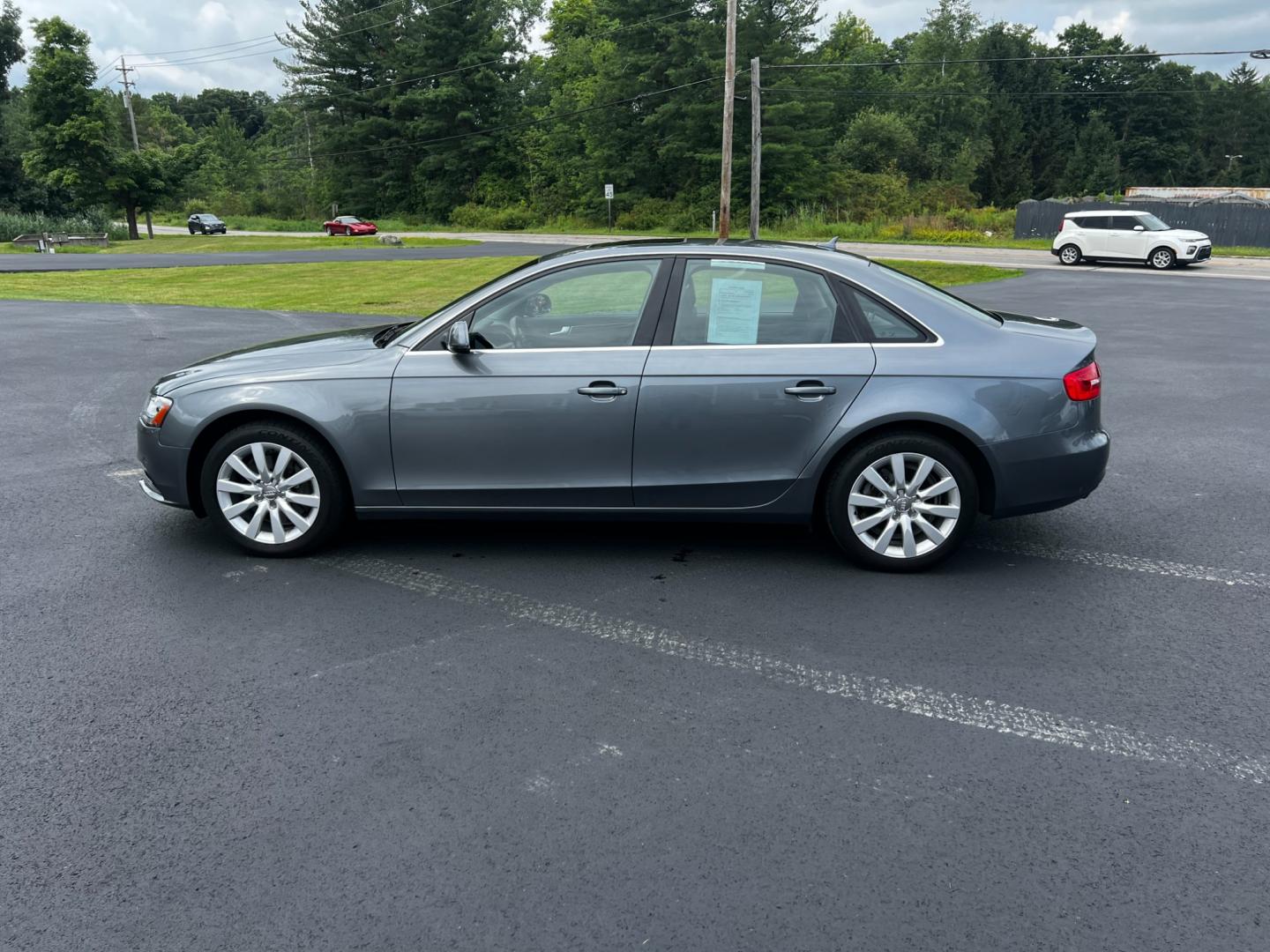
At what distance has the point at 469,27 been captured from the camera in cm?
6969

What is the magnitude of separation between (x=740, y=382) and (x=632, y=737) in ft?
6.90

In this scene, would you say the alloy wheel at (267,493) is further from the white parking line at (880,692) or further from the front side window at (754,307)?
the front side window at (754,307)

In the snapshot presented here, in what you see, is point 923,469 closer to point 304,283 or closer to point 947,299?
point 947,299

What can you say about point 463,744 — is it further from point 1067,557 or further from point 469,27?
point 469,27

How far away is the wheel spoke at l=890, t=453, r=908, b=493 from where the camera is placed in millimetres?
5164

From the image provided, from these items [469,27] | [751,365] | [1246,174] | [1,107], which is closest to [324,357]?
[751,365]

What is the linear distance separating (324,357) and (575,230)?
55621 mm

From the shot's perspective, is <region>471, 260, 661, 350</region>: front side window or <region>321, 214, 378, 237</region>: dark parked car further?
<region>321, 214, 378, 237</region>: dark parked car

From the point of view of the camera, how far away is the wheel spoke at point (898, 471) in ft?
16.9

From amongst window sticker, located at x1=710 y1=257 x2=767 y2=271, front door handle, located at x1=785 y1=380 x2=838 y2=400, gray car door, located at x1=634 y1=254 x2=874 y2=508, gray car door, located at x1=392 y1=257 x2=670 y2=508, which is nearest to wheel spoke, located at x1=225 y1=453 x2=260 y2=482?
gray car door, located at x1=392 y1=257 x2=670 y2=508

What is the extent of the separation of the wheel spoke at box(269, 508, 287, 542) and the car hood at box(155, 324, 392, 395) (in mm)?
728

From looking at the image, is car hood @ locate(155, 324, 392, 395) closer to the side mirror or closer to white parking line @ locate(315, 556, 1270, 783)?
the side mirror

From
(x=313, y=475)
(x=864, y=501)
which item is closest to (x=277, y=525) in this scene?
→ (x=313, y=475)

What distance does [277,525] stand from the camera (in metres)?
5.44
